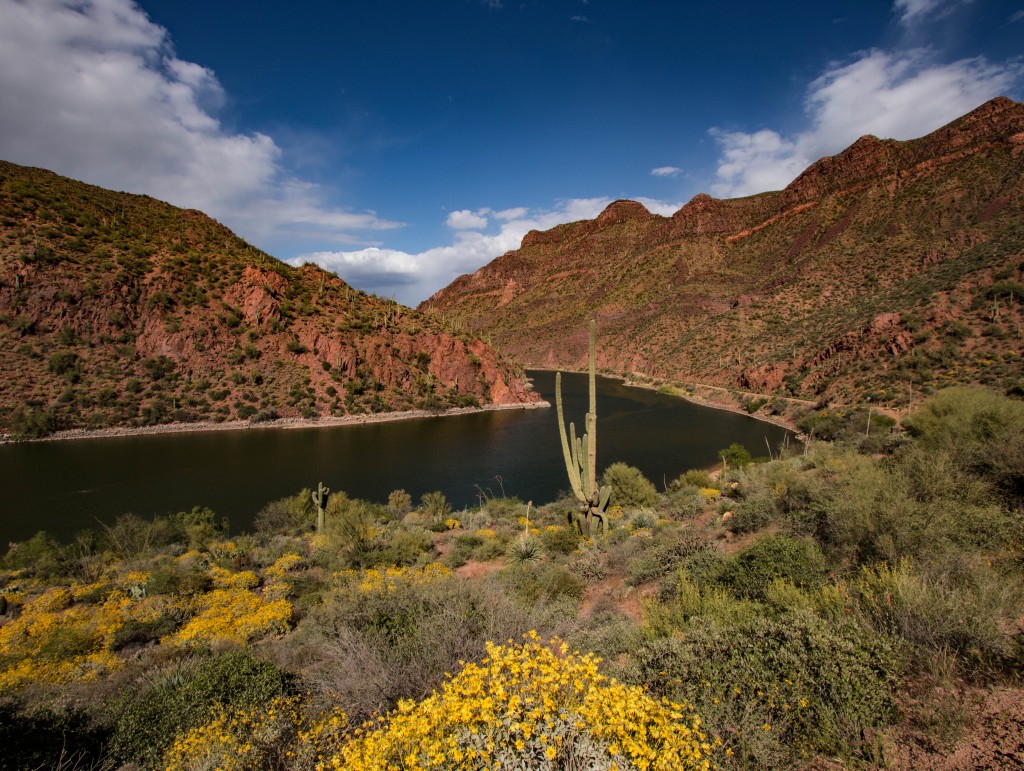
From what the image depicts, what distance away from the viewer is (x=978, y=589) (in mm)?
4867

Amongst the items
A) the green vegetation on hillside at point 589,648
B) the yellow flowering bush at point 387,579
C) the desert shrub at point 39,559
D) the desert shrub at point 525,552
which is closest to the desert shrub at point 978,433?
the green vegetation on hillside at point 589,648

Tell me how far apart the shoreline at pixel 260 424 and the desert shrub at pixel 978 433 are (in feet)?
131

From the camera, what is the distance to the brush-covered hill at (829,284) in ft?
117

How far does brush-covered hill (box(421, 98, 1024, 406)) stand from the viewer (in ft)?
117

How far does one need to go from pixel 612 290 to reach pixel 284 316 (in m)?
80.4

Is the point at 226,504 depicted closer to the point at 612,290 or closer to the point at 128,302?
the point at 128,302

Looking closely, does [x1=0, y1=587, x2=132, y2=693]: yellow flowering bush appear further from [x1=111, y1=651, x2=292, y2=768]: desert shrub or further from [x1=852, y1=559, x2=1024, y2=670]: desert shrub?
[x1=852, y1=559, x2=1024, y2=670]: desert shrub

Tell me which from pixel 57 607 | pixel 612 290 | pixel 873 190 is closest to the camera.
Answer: pixel 57 607

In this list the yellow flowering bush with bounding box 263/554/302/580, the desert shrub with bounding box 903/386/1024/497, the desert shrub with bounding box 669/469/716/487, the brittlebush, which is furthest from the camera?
the desert shrub with bounding box 669/469/716/487

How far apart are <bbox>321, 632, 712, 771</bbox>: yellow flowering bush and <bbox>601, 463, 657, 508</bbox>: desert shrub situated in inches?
685

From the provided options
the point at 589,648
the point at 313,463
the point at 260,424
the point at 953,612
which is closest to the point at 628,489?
the point at 589,648

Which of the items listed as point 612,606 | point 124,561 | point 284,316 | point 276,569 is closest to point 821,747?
point 612,606

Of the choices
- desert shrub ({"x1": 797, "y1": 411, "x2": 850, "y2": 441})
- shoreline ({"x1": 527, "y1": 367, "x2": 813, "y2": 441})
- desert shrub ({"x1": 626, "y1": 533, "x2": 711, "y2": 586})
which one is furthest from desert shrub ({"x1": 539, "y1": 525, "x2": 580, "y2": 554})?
shoreline ({"x1": 527, "y1": 367, "x2": 813, "y2": 441})

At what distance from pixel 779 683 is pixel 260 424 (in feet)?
149
